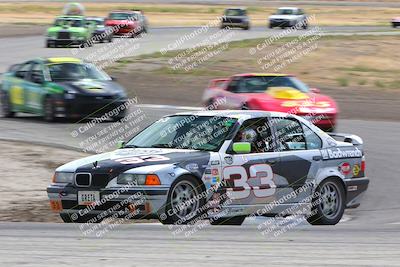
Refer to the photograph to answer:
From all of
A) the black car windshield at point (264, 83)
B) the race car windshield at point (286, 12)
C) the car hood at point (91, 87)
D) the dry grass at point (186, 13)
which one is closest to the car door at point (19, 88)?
the car hood at point (91, 87)

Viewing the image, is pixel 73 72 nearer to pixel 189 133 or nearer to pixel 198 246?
pixel 189 133

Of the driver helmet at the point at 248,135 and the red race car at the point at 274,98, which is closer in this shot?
the driver helmet at the point at 248,135

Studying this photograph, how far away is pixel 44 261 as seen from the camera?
727 centimetres

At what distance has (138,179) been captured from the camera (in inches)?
401

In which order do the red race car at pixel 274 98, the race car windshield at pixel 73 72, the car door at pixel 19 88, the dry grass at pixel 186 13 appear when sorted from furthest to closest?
the dry grass at pixel 186 13 < the car door at pixel 19 88 < the race car windshield at pixel 73 72 < the red race car at pixel 274 98

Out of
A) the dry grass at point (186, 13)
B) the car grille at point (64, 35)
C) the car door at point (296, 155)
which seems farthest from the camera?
the dry grass at point (186, 13)

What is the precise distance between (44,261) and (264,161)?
4227mm

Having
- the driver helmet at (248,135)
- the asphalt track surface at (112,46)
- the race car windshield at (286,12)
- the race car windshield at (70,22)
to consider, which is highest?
the race car windshield at (286,12)

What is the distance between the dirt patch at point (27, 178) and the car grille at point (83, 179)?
3.83 ft

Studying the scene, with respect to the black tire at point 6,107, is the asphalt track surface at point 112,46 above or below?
above

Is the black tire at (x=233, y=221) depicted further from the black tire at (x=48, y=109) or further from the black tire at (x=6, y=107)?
the black tire at (x=6, y=107)

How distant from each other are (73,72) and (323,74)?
13.6 metres

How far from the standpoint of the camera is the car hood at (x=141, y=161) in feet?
33.9

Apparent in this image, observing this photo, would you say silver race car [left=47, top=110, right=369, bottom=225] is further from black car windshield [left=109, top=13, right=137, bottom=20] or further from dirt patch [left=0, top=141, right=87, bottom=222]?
black car windshield [left=109, top=13, right=137, bottom=20]
